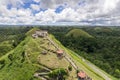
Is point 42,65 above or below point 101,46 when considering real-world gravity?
above

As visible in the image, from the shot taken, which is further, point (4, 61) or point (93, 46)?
point (93, 46)

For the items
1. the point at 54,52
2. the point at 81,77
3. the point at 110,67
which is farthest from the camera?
the point at 110,67

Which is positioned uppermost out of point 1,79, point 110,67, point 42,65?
point 42,65

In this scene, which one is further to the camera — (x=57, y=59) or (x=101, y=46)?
(x=101, y=46)

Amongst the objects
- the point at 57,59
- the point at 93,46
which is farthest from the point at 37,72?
the point at 93,46

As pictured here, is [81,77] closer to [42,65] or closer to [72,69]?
[72,69]

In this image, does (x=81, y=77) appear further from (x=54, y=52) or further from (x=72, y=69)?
(x=54, y=52)

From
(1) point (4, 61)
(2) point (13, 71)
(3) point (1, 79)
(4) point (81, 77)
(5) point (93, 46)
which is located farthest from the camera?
(5) point (93, 46)

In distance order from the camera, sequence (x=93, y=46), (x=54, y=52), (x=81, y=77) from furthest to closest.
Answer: (x=93, y=46)
(x=54, y=52)
(x=81, y=77)

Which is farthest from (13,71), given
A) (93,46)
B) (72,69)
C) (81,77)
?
(93,46)
